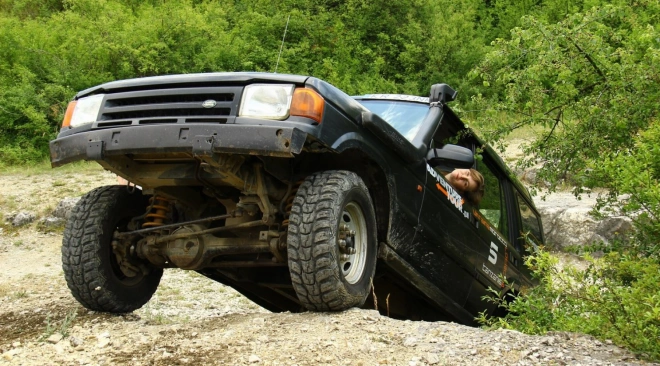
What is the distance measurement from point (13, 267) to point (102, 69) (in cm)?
910

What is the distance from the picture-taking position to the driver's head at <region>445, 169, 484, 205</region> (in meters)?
4.82

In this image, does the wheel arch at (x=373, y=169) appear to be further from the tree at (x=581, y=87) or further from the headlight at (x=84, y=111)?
the tree at (x=581, y=87)

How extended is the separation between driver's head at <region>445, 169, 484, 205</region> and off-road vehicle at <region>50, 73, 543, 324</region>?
118 millimetres

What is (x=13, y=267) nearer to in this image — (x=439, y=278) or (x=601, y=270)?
(x=439, y=278)

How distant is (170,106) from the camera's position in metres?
3.34

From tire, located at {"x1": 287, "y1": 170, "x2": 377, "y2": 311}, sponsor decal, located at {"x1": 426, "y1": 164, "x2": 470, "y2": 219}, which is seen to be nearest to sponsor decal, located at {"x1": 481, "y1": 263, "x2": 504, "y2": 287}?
sponsor decal, located at {"x1": 426, "y1": 164, "x2": 470, "y2": 219}

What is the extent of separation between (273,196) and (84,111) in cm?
113

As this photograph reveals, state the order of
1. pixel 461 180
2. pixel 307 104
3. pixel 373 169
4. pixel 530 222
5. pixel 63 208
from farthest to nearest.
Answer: pixel 63 208
pixel 530 222
pixel 461 180
pixel 373 169
pixel 307 104

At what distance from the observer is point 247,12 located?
20344 mm

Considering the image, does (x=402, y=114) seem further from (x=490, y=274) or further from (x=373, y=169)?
(x=490, y=274)

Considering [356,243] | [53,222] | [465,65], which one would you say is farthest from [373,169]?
[465,65]

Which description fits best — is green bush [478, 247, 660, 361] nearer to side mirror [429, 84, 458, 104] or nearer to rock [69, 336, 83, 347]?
side mirror [429, 84, 458, 104]

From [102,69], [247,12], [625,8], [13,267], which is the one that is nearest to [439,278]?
[625,8]

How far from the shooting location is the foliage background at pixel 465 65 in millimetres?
3709
